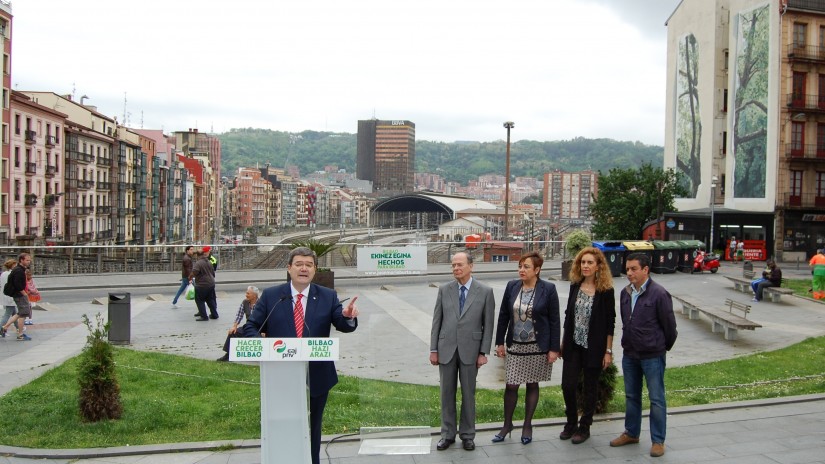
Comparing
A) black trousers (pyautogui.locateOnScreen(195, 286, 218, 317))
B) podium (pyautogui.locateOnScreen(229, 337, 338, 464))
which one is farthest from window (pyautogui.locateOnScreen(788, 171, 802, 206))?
podium (pyautogui.locateOnScreen(229, 337, 338, 464))

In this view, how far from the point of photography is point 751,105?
157ft

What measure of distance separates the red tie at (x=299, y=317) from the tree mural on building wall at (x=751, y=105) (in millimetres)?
46849

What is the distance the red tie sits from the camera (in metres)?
5.46

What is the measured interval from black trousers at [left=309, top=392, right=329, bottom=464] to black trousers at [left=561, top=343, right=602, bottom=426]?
95.9 inches

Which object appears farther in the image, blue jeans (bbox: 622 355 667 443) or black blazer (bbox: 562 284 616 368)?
black blazer (bbox: 562 284 616 368)

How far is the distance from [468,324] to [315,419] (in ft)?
5.61

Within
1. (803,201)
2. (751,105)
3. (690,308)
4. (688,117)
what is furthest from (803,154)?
(690,308)

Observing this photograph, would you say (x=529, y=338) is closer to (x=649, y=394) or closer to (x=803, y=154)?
(x=649, y=394)

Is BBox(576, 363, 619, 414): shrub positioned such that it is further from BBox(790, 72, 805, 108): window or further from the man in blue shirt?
BBox(790, 72, 805, 108): window

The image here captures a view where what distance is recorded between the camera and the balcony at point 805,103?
45781 mm

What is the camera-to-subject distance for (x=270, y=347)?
195 inches

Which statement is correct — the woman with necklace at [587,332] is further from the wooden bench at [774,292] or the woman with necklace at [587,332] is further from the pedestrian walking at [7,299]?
the wooden bench at [774,292]

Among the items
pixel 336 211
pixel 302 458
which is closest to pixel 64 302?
pixel 302 458

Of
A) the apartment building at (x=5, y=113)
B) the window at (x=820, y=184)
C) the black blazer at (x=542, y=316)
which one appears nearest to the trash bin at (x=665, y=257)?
the window at (x=820, y=184)
